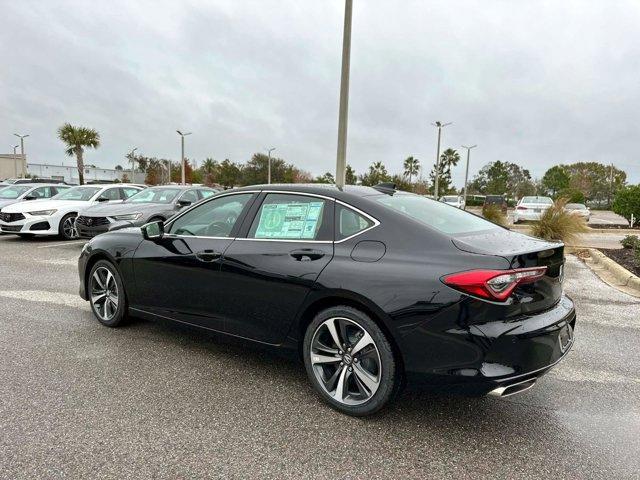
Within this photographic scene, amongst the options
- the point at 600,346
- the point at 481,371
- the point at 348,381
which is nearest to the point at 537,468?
the point at 481,371

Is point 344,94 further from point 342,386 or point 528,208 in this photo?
point 342,386

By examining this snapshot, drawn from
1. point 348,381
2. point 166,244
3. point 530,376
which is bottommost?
point 348,381

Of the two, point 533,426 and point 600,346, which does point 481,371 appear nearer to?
point 533,426

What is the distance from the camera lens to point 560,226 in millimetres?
11492

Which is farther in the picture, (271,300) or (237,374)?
(237,374)

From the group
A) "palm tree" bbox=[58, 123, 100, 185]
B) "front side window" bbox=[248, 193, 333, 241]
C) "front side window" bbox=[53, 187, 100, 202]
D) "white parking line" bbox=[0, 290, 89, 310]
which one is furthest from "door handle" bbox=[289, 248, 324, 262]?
"palm tree" bbox=[58, 123, 100, 185]

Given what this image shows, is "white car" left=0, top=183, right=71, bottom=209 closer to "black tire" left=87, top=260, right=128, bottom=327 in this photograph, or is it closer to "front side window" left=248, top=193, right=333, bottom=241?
"black tire" left=87, top=260, right=128, bottom=327

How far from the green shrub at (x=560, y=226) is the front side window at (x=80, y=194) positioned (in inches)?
466

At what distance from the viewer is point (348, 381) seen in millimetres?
2984

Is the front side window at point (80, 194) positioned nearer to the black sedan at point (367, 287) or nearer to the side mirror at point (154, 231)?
the side mirror at point (154, 231)

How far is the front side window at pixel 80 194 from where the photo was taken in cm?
1241

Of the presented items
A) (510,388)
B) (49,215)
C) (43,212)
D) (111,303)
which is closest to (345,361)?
(510,388)

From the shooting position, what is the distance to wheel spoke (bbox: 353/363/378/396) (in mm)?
2834

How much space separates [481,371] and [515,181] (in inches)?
3852
